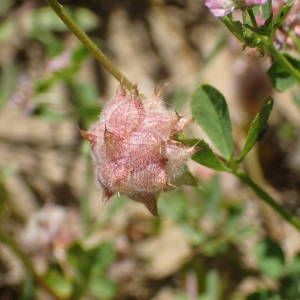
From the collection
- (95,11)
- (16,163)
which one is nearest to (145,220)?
(16,163)

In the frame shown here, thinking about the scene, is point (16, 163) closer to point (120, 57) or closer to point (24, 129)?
point (24, 129)

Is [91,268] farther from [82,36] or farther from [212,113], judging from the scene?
[82,36]

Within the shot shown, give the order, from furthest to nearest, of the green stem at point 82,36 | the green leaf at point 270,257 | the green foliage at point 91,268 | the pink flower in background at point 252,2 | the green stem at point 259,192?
the green foliage at point 91,268, the green leaf at point 270,257, the green stem at point 259,192, the green stem at point 82,36, the pink flower in background at point 252,2

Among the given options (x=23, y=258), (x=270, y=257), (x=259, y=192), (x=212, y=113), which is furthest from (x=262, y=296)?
(x=23, y=258)

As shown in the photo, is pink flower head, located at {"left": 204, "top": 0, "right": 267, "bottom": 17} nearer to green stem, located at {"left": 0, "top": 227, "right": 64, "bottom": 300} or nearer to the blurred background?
the blurred background

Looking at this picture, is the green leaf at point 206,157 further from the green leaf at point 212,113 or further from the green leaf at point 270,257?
the green leaf at point 270,257

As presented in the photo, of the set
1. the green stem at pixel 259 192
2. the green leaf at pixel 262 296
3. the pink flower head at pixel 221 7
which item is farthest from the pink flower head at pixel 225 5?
the green leaf at pixel 262 296
